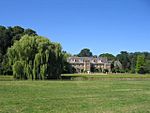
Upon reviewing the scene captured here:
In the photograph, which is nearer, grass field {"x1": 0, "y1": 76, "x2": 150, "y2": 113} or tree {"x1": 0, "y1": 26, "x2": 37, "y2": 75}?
grass field {"x1": 0, "y1": 76, "x2": 150, "y2": 113}

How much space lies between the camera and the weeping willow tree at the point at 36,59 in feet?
183

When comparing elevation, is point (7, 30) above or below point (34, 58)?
above

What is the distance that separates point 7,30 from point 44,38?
2180 cm

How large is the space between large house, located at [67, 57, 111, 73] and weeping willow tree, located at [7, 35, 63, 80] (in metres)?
98.2

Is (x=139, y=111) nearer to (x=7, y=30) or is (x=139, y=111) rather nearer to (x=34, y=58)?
(x=34, y=58)

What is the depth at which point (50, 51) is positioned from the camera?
58.6m

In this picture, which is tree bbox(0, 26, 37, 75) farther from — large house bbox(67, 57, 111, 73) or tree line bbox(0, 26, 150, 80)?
large house bbox(67, 57, 111, 73)

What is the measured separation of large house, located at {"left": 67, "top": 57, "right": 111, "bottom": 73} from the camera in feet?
524

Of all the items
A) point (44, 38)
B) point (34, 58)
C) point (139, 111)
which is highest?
point (44, 38)

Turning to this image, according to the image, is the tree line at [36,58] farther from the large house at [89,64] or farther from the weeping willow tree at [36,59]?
the large house at [89,64]

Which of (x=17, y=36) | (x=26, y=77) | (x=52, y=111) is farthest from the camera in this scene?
(x=17, y=36)

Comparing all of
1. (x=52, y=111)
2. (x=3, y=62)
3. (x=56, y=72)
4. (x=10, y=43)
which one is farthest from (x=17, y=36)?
(x=52, y=111)

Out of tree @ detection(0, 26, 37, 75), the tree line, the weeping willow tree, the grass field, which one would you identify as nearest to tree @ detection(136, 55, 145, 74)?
tree @ detection(0, 26, 37, 75)

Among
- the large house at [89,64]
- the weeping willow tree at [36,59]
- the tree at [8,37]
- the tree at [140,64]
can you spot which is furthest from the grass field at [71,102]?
the large house at [89,64]
